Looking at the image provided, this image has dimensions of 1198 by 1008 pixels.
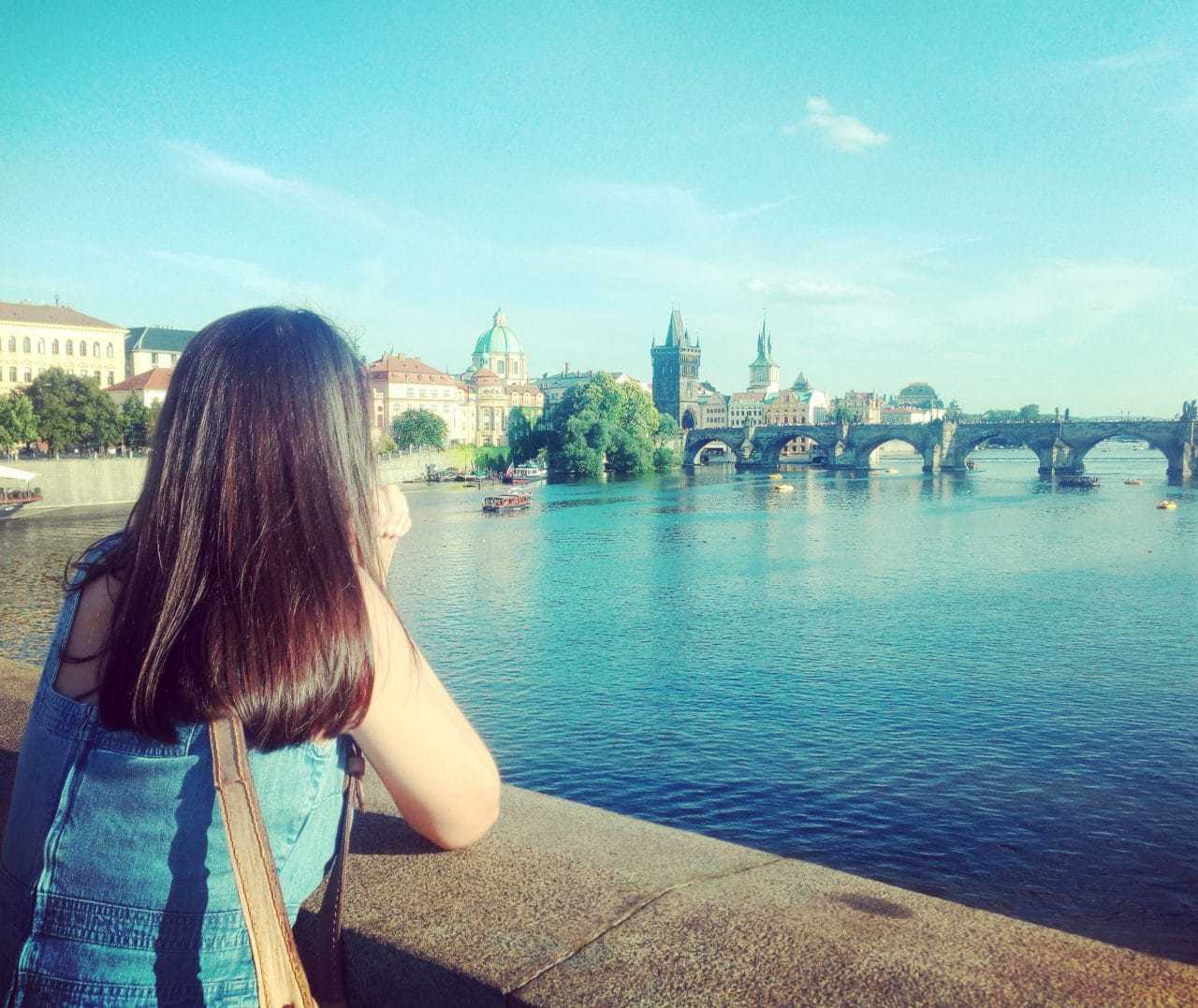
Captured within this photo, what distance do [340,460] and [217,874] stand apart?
52 cm

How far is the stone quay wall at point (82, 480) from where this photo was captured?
47750mm

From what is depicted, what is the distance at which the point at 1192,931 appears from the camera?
29.3 ft

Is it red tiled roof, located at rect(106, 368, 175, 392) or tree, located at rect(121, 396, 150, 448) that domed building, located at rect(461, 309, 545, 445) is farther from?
tree, located at rect(121, 396, 150, 448)

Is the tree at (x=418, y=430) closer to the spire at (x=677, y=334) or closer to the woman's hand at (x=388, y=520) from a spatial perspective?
the spire at (x=677, y=334)

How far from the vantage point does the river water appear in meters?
10.4

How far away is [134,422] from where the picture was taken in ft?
187

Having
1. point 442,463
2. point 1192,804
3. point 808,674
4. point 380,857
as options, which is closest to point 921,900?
point 380,857

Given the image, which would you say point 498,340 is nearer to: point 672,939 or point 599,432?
point 599,432

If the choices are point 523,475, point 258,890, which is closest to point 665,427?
point 523,475

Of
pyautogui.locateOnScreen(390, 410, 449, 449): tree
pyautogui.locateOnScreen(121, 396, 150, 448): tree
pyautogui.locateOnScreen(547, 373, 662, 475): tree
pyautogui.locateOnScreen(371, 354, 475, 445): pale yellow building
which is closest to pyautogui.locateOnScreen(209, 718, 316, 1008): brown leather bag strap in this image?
pyautogui.locateOnScreen(121, 396, 150, 448): tree

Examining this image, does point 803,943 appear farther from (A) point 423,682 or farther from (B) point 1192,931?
(B) point 1192,931

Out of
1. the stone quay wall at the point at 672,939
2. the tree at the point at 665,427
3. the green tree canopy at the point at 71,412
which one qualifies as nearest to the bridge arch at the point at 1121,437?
the tree at the point at 665,427

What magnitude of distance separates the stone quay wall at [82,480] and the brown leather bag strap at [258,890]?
45.5 meters

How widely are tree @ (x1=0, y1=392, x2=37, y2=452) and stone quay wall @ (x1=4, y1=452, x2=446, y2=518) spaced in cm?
103
